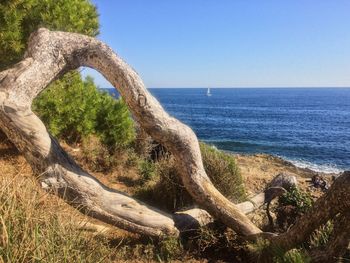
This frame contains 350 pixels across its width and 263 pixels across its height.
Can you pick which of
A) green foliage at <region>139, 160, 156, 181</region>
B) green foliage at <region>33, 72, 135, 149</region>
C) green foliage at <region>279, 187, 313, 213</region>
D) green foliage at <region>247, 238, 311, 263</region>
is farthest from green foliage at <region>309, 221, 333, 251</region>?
green foliage at <region>33, 72, 135, 149</region>

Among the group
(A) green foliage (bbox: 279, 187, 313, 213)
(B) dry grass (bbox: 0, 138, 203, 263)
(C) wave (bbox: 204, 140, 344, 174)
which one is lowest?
(C) wave (bbox: 204, 140, 344, 174)

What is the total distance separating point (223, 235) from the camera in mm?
7211

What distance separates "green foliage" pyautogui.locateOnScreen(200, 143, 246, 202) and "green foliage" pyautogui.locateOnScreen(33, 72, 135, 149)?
428cm

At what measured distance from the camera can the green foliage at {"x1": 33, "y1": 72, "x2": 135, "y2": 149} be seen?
439 inches

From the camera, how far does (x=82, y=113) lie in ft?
41.3

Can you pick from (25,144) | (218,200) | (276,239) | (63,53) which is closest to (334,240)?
(276,239)

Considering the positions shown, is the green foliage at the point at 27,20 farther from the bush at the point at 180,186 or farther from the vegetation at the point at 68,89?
→ the bush at the point at 180,186

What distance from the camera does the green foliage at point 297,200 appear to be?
25.5 feet

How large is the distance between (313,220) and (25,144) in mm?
4639

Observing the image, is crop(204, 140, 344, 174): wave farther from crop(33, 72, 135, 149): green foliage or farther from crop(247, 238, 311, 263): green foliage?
crop(247, 238, 311, 263): green foliage

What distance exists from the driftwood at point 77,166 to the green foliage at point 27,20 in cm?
281

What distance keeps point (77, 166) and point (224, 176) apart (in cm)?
426

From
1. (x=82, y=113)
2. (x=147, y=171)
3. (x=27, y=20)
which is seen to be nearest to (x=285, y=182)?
(x=147, y=171)

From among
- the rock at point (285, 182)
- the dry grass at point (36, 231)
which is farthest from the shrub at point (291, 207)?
the dry grass at point (36, 231)
